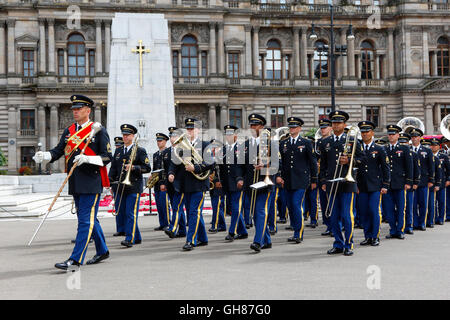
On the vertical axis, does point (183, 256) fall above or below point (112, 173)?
below

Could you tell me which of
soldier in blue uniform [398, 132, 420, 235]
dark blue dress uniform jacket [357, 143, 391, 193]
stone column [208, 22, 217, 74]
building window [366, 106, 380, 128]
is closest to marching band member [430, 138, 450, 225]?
soldier in blue uniform [398, 132, 420, 235]

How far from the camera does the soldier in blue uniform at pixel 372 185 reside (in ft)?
31.1

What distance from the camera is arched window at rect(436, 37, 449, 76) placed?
5184cm

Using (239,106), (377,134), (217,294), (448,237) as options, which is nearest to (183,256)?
(217,294)

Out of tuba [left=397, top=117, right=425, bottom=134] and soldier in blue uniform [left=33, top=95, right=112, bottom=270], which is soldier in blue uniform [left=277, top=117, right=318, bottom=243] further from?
tuba [left=397, top=117, right=425, bottom=134]

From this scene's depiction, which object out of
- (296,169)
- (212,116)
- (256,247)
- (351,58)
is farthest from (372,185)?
(351,58)

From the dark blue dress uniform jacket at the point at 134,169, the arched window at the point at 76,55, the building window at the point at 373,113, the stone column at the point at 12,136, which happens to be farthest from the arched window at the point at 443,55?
the dark blue dress uniform jacket at the point at 134,169

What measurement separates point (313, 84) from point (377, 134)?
7.84 meters

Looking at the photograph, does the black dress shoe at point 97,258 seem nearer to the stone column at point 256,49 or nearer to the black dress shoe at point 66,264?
the black dress shoe at point 66,264

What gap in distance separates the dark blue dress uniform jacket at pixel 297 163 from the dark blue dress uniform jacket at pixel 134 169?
104 inches

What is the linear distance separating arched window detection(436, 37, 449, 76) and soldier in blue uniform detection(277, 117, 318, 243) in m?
47.3
